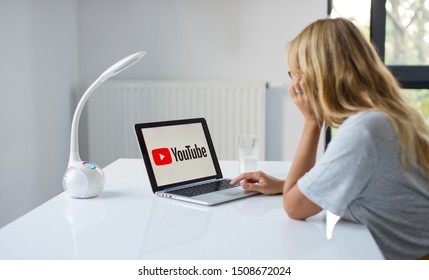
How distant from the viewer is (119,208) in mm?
1416

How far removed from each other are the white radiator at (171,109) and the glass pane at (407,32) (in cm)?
70

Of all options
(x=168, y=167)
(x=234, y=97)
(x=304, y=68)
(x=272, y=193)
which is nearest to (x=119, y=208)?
(x=168, y=167)

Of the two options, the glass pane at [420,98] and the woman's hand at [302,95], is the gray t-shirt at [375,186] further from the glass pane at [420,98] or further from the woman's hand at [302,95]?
the glass pane at [420,98]

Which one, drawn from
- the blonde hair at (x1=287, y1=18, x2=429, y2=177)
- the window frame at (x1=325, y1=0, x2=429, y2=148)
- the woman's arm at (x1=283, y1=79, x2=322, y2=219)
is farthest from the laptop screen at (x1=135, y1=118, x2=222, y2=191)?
the window frame at (x1=325, y1=0, x2=429, y2=148)

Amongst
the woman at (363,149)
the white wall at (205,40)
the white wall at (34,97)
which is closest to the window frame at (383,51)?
the white wall at (205,40)

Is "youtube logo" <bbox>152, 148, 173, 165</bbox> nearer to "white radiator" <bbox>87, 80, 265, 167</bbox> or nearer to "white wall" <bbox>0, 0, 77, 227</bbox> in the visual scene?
"white wall" <bbox>0, 0, 77, 227</bbox>

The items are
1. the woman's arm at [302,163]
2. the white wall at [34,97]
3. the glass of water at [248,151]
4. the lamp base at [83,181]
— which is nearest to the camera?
the woman's arm at [302,163]

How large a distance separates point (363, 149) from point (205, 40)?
7.20 feet

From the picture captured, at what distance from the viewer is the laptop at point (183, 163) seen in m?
1.55

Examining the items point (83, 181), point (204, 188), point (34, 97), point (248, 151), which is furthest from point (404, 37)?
point (83, 181)

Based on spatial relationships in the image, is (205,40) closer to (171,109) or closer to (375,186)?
(171,109)

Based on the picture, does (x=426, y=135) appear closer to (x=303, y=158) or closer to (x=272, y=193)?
(x=303, y=158)

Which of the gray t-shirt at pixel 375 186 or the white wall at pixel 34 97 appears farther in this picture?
the white wall at pixel 34 97
